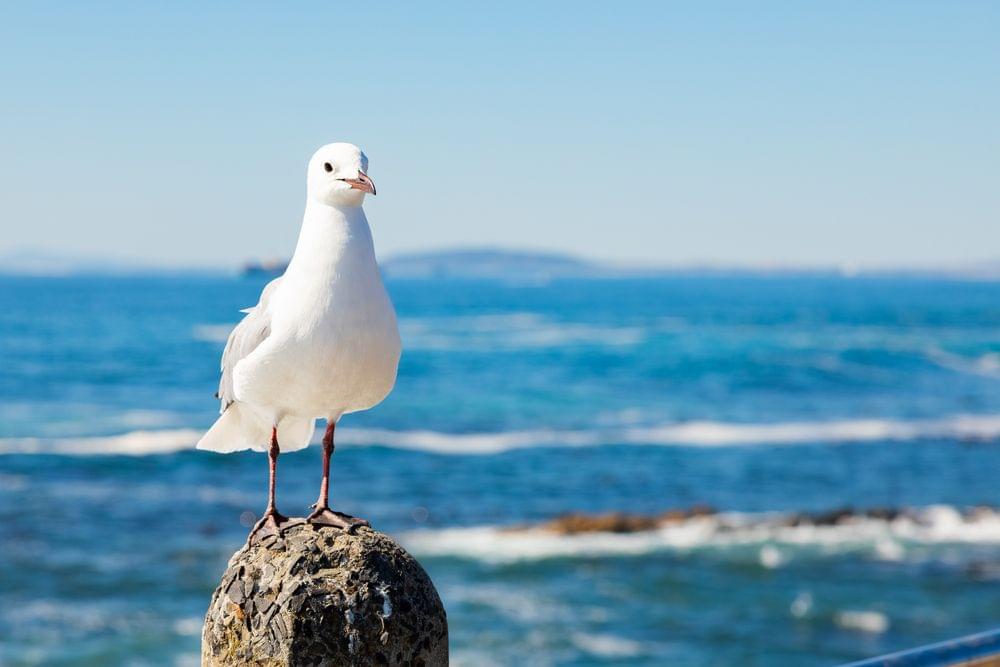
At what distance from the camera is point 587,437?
2758cm

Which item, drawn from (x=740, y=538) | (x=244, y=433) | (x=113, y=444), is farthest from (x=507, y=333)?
(x=244, y=433)

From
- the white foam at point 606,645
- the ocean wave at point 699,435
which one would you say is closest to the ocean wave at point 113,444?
the ocean wave at point 699,435

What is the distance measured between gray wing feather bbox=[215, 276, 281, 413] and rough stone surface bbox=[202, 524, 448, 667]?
0.51 meters

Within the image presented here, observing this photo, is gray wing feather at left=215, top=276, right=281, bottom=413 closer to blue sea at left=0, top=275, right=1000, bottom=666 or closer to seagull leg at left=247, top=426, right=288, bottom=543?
seagull leg at left=247, top=426, right=288, bottom=543

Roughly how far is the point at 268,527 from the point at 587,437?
82.1ft

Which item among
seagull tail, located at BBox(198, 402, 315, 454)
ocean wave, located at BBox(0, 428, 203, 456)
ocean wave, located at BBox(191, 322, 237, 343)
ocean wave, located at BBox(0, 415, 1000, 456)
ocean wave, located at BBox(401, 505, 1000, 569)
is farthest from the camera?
ocean wave, located at BBox(191, 322, 237, 343)

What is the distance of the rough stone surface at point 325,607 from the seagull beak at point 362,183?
2.62ft

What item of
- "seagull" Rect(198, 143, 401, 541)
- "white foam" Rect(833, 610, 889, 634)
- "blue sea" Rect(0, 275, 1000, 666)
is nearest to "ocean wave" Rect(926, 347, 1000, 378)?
"blue sea" Rect(0, 275, 1000, 666)

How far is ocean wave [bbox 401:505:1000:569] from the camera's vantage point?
639 inches

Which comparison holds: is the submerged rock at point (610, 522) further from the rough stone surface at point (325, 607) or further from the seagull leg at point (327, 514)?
the rough stone surface at point (325, 607)

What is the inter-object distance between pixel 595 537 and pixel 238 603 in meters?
15.0

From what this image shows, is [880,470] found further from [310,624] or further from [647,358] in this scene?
[647,358]

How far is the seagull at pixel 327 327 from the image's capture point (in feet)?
8.91

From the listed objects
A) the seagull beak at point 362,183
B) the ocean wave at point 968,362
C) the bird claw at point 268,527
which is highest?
the seagull beak at point 362,183
